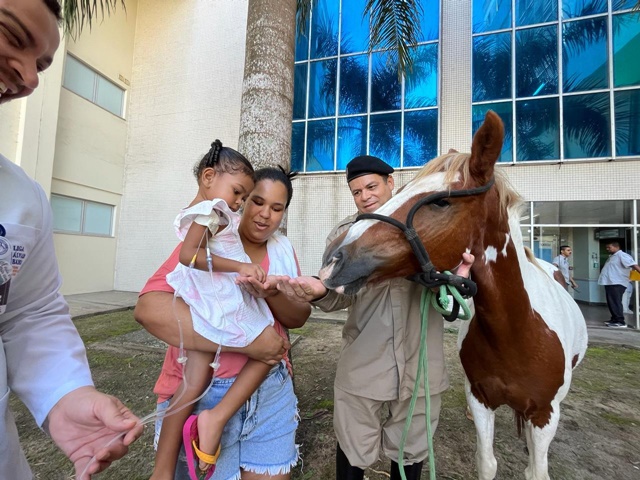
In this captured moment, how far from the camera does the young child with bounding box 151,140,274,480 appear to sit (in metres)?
1.24

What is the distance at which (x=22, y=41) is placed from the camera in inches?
27.2

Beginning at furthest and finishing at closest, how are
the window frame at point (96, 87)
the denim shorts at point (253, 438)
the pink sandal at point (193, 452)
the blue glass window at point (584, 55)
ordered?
the window frame at point (96, 87), the blue glass window at point (584, 55), the denim shorts at point (253, 438), the pink sandal at point (193, 452)

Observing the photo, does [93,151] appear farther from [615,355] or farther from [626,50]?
[626,50]

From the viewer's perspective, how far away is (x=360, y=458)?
5.27 ft

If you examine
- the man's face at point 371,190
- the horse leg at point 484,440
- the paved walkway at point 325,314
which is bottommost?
the paved walkway at point 325,314

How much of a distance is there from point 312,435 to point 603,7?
1087 cm

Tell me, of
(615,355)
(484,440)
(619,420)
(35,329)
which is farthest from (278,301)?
(615,355)

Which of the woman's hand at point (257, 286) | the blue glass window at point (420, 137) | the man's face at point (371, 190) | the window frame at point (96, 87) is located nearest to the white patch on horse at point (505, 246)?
the man's face at point (371, 190)

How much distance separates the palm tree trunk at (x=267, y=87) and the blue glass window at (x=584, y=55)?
787cm

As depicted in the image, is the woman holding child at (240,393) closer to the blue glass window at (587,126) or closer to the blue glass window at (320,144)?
the blue glass window at (320,144)

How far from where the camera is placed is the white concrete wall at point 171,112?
10.3m

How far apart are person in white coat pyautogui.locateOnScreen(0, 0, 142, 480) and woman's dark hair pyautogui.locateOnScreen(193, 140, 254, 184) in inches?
30.4

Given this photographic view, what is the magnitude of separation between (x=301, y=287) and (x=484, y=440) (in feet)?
5.31

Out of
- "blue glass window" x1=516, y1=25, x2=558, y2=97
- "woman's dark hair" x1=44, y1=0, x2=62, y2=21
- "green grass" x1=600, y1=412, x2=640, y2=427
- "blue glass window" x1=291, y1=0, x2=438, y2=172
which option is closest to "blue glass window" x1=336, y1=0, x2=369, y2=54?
"blue glass window" x1=291, y1=0, x2=438, y2=172
